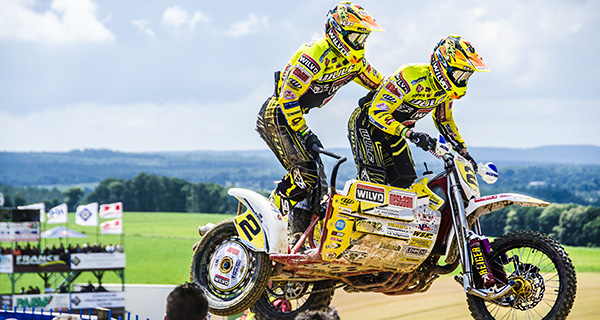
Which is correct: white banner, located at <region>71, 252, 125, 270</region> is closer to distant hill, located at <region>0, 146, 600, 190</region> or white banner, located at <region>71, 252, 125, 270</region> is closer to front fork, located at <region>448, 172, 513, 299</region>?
front fork, located at <region>448, 172, 513, 299</region>

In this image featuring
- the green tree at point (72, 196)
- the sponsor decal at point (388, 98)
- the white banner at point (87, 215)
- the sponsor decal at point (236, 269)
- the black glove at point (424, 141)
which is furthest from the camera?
the green tree at point (72, 196)

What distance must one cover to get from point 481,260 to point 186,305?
4.08m

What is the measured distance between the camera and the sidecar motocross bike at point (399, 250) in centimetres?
715

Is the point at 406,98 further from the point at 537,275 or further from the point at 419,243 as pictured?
the point at 537,275

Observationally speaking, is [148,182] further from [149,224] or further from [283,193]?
[283,193]

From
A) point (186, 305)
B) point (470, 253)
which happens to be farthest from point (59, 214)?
point (186, 305)

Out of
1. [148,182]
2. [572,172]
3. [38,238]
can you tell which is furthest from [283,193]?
[148,182]

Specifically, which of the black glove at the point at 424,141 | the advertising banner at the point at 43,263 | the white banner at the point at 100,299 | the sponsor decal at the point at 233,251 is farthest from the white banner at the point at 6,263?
the black glove at the point at 424,141

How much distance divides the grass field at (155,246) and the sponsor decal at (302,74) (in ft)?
105

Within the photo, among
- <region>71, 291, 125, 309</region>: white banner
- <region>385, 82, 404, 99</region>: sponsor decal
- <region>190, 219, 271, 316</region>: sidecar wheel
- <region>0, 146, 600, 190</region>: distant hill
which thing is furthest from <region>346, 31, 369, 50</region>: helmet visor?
<region>0, 146, 600, 190</region>: distant hill

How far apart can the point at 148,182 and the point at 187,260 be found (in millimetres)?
20490

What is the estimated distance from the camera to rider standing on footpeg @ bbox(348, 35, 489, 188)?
795cm

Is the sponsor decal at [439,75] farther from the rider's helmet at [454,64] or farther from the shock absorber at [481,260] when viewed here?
the shock absorber at [481,260]

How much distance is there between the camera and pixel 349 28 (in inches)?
330
